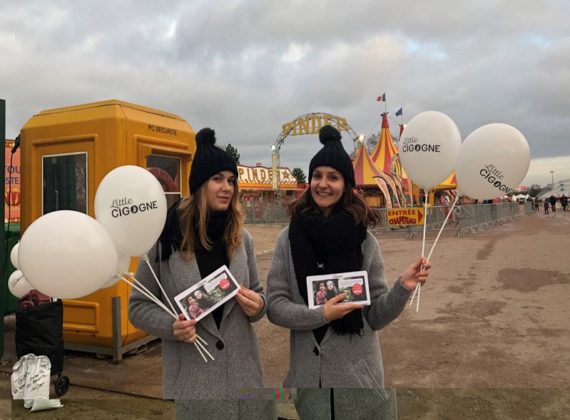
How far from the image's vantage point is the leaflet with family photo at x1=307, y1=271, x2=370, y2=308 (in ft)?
6.44

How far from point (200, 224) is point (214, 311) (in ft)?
1.34

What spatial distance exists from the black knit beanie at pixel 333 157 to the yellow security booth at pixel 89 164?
3085 millimetres

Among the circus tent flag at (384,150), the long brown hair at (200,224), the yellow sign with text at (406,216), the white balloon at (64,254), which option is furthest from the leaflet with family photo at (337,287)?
the circus tent flag at (384,150)

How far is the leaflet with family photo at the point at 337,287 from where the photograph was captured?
1.96 m

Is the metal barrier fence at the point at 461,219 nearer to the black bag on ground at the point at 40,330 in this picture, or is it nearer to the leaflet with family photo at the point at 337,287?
the black bag on ground at the point at 40,330

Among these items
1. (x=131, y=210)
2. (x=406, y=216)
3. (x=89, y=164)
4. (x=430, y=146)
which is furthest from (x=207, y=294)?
(x=406, y=216)

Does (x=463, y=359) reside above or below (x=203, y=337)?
below

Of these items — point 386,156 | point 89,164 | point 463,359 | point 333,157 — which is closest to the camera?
point 333,157

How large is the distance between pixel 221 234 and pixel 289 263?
354 mm

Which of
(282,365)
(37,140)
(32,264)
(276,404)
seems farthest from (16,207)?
(276,404)

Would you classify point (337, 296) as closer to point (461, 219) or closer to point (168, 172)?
point (168, 172)

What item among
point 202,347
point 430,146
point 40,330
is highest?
point 430,146

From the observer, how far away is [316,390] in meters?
1.83

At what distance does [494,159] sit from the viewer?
2623 millimetres
